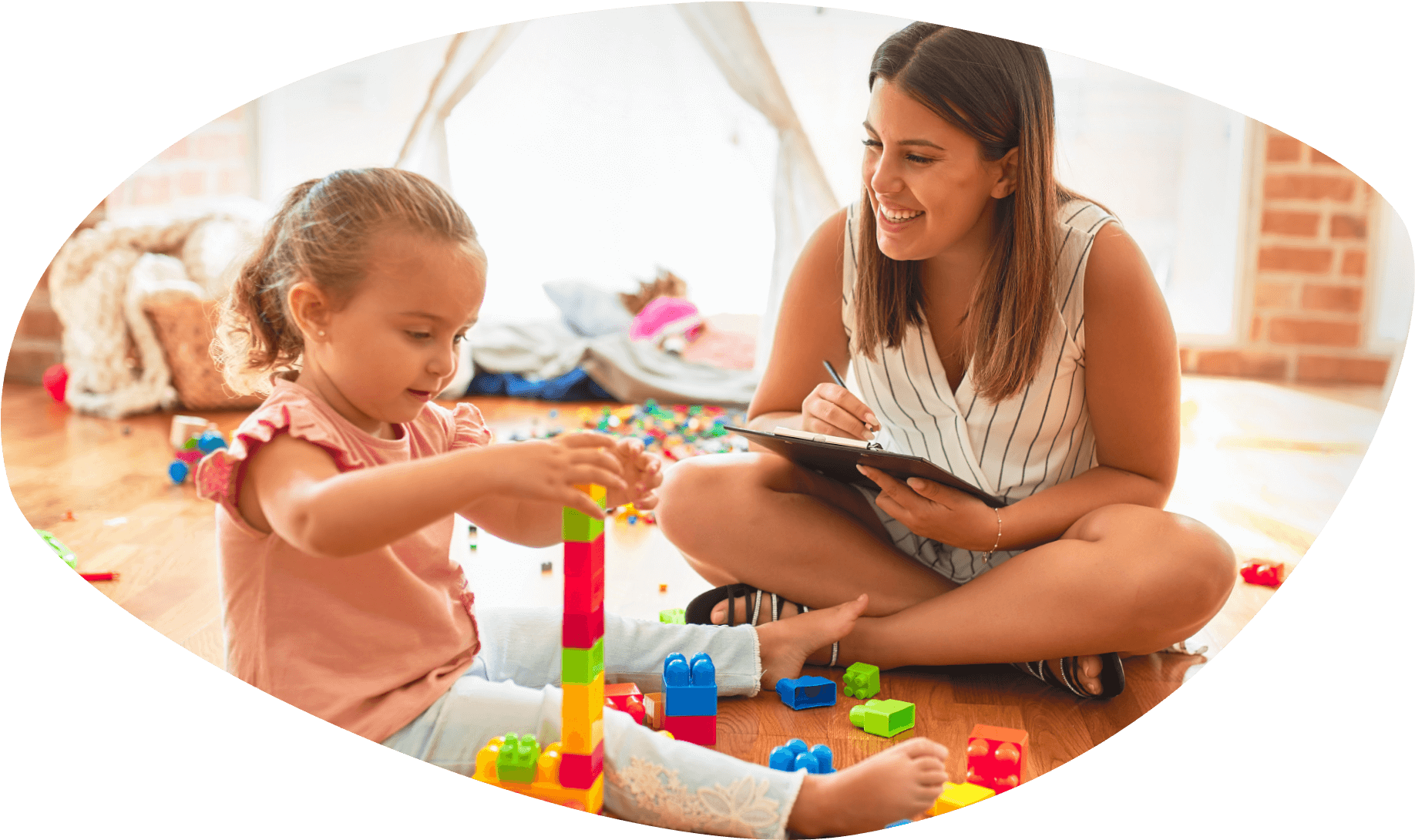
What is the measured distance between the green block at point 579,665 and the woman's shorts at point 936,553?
541 mm

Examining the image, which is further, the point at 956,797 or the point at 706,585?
the point at 706,585

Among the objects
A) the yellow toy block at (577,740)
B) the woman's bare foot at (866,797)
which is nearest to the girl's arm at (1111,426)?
the woman's bare foot at (866,797)

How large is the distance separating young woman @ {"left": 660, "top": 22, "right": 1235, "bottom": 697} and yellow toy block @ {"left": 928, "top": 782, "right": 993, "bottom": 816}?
0.84 feet

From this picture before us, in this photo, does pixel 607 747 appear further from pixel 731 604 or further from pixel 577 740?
pixel 731 604

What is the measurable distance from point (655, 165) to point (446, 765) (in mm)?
2254

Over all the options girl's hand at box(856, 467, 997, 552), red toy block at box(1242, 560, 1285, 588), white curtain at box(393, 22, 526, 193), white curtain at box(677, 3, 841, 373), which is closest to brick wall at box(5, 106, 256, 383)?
white curtain at box(393, 22, 526, 193)

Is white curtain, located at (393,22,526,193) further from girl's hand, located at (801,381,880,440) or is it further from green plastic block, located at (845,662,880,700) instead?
green plastic block, located at (845,662,880,700)

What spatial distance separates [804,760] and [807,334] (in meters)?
0.57

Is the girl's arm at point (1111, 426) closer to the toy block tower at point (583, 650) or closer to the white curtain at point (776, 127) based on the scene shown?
the toy block tower at point (583, 650)

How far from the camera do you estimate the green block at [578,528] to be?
0.90 m

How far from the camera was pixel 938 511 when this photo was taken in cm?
125

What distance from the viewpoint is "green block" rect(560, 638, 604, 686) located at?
0.91 metres

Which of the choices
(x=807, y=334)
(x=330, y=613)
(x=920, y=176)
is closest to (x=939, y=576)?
(x=807, y=334)

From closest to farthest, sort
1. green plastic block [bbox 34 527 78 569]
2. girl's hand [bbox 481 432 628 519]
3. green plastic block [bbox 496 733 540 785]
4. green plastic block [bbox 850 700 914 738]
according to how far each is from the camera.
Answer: girl's hand [bbox 481 432 628 519], green plastic block [bbox 496 733 540 785], green plastic block [bbox 850 700 914 738], green plastic block [bbox 34 527 78 569]
